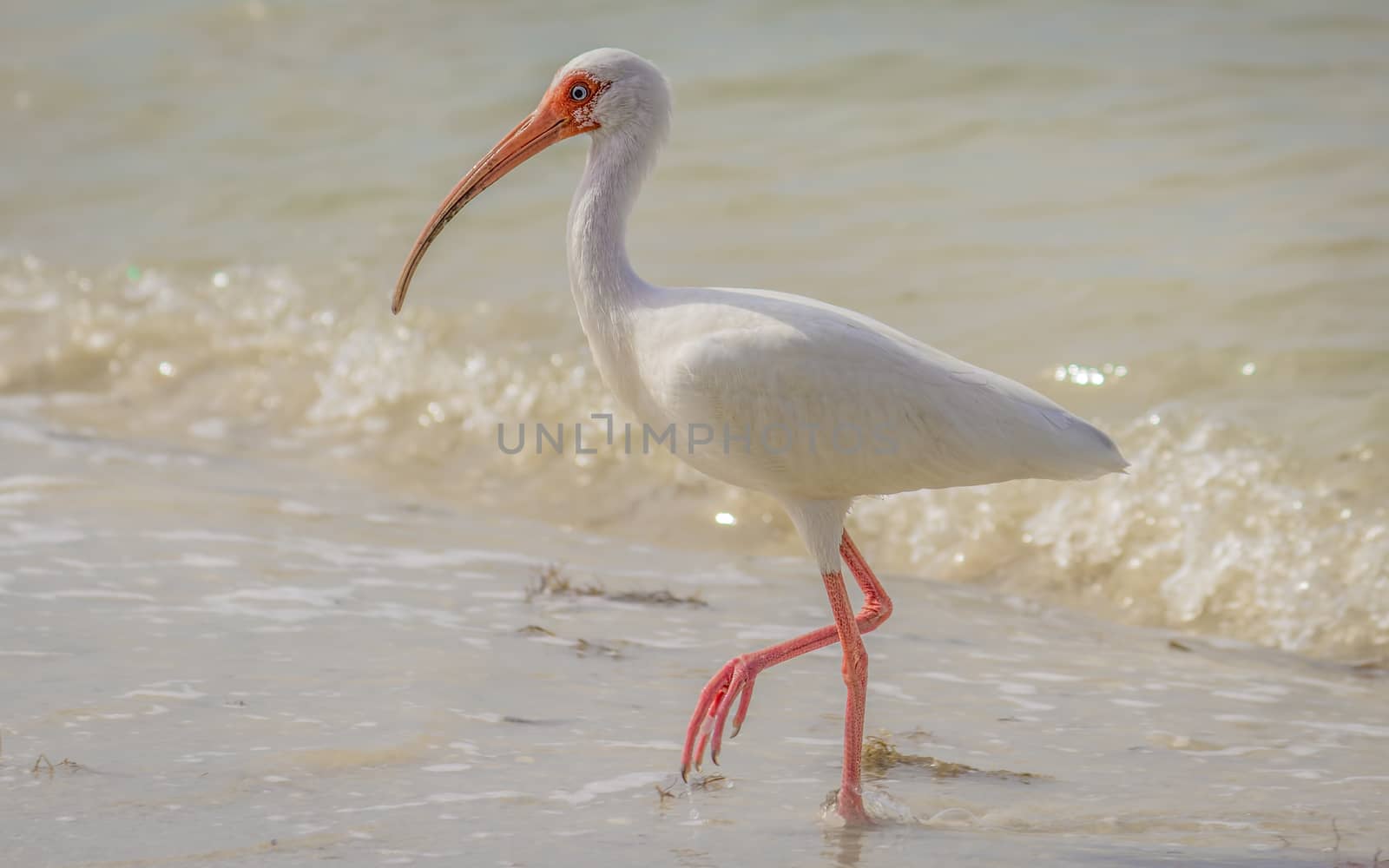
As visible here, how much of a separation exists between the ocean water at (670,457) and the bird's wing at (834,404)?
34.3 inches

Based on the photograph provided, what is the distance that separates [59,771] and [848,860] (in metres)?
1.98

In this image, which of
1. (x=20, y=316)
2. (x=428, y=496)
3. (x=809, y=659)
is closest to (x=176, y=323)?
(x=20, y=316)

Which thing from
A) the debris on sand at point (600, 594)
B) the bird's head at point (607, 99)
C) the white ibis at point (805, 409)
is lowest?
the debris on sand at point (600, 594)

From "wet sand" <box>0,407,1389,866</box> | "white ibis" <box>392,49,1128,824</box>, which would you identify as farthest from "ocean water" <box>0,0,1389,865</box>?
"white ibis" <box>392,49,1128,824</box>

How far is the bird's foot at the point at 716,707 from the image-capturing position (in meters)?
4.35

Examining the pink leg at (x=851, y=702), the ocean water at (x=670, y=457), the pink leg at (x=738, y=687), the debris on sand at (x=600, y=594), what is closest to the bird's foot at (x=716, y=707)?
the pink leg at (x=738, y=687)

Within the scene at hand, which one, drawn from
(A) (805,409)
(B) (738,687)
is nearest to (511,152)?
(A) (805,409)

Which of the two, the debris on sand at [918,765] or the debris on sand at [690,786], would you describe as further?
the debris on sand at [918,765]

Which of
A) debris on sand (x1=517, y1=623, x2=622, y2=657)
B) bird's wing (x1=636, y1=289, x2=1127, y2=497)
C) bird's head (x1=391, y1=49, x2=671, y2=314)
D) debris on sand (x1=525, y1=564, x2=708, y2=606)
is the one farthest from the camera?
debris on sand (x1=525, y1=564, x2=708, y2=606)

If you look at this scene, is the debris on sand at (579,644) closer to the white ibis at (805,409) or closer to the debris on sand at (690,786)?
the white ibis at (805,409)

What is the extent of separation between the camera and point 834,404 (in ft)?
Answer: 14.2

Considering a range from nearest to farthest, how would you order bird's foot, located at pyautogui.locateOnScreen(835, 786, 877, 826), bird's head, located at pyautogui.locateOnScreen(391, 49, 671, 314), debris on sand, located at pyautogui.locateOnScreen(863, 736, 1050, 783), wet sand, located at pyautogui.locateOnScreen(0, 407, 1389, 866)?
1. wet sand, located at pyautogui.locateOnScreen(0, 407, 1389, 866)
2. bird's foot, located at pyautogui.locateOnScreen(835, 786, 877, 826)
3. debris on sand, located at pyautogui.locateOnScreen(863, 736, 1050, 783)
4. bird's head, located at pyautogui.locateOnScreen(391, 49, 671, 314)

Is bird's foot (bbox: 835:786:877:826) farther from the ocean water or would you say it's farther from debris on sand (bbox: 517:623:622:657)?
debris on sand (bbox: 517:623:622:657)

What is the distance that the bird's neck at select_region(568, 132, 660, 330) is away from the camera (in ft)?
14.9
